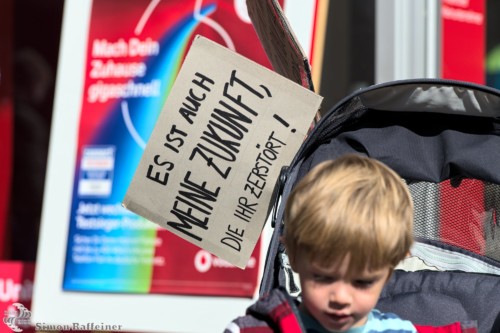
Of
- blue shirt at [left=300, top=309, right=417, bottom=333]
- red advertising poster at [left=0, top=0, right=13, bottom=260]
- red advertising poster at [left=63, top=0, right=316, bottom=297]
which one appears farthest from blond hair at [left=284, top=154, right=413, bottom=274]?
red advertising poster at [left=0, top=0, right=13, bottom=260]

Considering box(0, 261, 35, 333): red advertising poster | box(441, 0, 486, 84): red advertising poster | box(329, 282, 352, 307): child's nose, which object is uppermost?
box(441, 0, 486, 84): red advertising poster

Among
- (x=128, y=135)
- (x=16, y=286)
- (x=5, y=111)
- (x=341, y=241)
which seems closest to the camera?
(x=341, y=241)

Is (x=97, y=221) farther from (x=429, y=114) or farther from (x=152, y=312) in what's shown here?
(x=429, y=114)

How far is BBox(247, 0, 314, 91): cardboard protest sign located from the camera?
2.27m

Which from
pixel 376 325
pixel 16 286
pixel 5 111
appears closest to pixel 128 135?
pixel 16 286

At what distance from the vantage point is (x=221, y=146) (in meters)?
2.32

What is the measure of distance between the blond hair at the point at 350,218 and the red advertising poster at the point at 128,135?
205 cm

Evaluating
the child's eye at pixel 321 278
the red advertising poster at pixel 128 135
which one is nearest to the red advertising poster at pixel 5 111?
the red advertising poster at pixel 128 135

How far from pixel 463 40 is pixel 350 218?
2589 millimetres

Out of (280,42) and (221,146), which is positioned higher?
(280,42)

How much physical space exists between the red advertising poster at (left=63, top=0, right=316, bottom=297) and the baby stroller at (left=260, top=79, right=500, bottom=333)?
4.86 feet

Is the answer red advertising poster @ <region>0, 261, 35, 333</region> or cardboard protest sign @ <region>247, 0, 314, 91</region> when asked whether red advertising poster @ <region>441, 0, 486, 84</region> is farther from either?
red advertising poster @ <region>0, 261, 35, 333</region>

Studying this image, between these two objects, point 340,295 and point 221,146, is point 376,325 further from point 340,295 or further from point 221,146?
point 221,146

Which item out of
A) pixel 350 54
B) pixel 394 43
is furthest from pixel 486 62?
pixel 350 54
